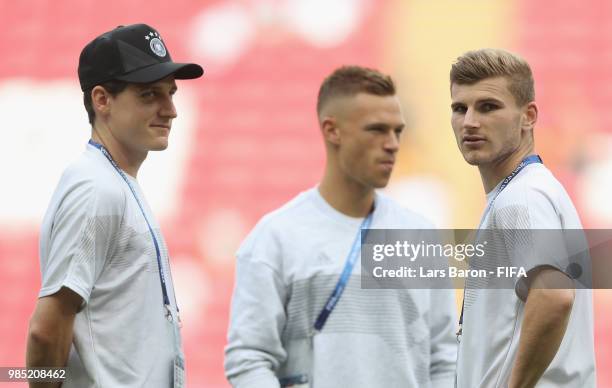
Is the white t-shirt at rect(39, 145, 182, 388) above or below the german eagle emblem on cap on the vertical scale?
below

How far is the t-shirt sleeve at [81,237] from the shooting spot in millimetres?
2805

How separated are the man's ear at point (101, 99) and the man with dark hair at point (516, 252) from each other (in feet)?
3.18

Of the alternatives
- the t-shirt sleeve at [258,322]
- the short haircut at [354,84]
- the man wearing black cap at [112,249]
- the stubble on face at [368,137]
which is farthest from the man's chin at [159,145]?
the short haircut at [354,84]

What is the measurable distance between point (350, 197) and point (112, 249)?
130 cm

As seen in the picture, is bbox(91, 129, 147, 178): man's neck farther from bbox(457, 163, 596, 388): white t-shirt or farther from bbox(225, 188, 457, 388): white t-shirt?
bbox(457, 163, 596, 388): white t-shirt

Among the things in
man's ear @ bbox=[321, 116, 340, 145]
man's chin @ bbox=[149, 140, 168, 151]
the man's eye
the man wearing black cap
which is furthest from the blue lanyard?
the man's eye

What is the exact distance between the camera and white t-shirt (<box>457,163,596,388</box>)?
2.72 metres

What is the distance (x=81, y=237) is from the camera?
284 cm

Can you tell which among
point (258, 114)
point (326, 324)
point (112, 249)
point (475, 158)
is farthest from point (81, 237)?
point (258, 114)

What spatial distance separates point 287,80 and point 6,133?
76.8 inches

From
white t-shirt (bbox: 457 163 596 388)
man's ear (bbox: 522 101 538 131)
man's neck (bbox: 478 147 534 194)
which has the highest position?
man's ear (bbox: 522 101 538 131)

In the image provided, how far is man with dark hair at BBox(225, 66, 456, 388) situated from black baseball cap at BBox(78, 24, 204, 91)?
0.94 metres

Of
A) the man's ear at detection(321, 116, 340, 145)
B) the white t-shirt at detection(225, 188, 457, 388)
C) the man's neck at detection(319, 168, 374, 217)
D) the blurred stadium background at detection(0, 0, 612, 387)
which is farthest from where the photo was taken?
the blurred stadium background at detection(0, 0, 612, 387)

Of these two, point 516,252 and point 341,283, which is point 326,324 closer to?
point 341,283
